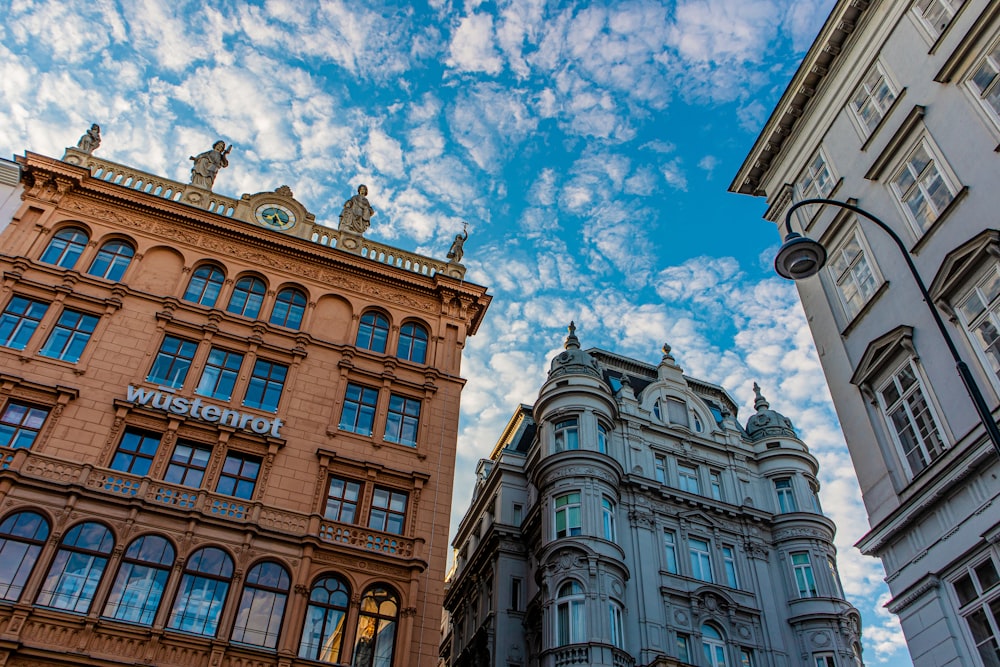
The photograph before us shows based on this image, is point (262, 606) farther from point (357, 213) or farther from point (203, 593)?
point (357, 213)

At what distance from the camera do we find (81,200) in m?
34.3

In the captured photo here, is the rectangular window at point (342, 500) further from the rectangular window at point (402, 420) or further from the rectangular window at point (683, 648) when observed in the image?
the rectangular window at point (683, 648)

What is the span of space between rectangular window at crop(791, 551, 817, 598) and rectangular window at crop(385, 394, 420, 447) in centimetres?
2196

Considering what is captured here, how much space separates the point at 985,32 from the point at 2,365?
108ft

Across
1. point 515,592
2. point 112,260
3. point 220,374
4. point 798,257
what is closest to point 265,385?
point 220,374

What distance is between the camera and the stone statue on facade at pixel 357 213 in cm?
3919

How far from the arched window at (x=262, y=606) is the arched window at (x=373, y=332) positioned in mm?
11336

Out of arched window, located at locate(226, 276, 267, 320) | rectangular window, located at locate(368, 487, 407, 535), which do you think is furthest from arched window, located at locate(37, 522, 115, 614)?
arched window, located at locate(226, 276, 267, 320)

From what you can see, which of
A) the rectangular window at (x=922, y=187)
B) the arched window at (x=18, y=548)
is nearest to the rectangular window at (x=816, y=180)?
the rectangular window at (x=922, y=187)

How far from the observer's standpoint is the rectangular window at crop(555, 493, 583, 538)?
1449 inches

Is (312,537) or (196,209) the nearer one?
(312,537)

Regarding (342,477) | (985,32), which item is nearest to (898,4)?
(985,32)

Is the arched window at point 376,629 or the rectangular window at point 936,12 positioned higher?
the rectangular window at point 936,12

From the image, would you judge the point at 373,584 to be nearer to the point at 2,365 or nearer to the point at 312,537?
the point at 312,537
